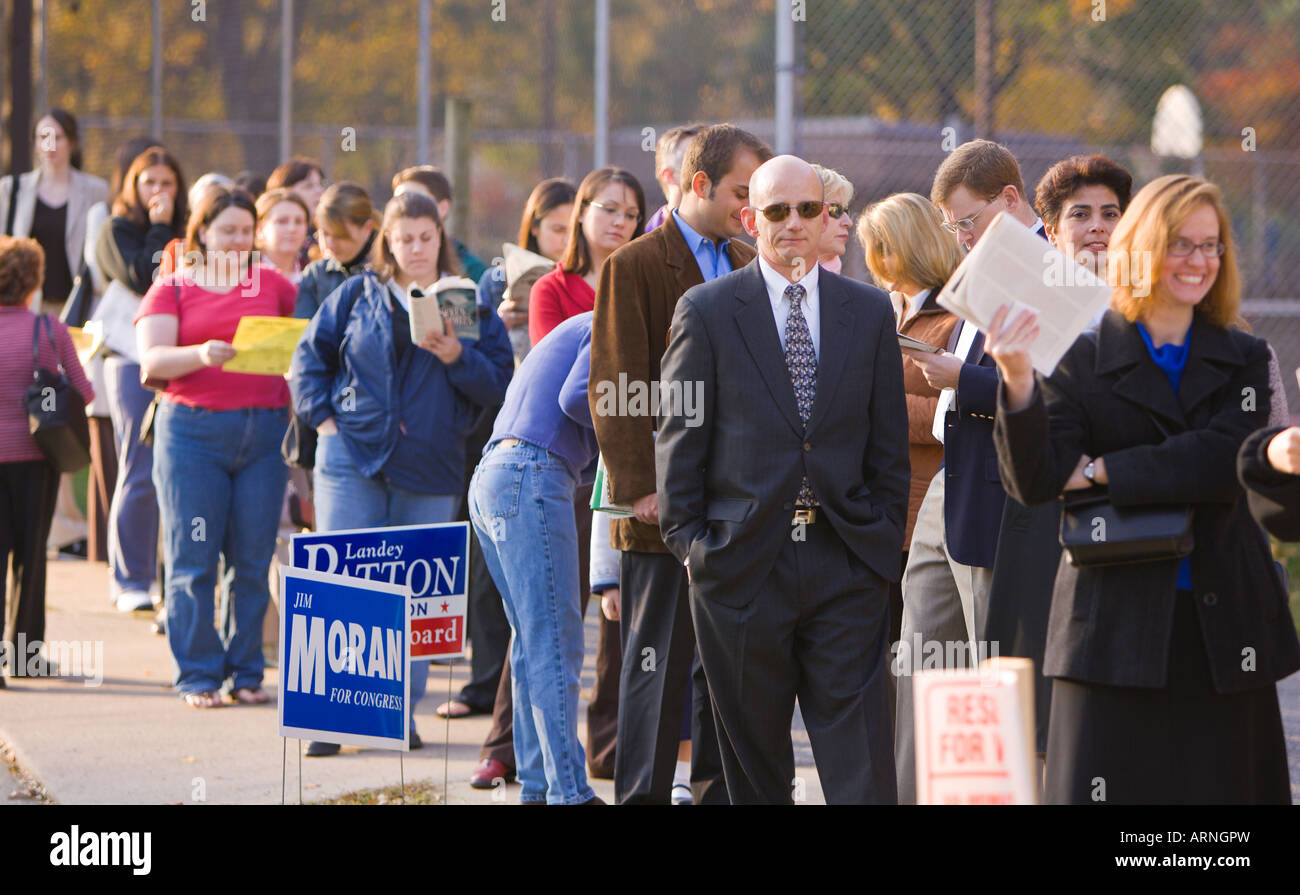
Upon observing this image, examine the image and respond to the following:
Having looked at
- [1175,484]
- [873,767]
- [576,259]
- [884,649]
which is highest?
[576,259]

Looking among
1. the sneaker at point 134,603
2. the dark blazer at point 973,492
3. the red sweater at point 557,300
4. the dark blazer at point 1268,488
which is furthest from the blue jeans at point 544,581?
the sneaker at point 134,603

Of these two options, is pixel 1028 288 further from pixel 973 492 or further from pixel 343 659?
pixel 343 659

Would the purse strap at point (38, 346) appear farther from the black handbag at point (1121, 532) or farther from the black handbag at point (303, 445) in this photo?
the black handbag at point (1121, 532)

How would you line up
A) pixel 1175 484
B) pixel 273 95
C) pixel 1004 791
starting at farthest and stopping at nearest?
pixel 273 95 < pixel 1175 484 < pixel 1004 791

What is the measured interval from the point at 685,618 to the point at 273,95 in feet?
85.8

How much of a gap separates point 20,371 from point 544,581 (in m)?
3.82

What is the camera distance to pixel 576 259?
263 inches

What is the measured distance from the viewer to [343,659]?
16.8 ft

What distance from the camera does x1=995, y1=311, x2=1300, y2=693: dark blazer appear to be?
3.83m

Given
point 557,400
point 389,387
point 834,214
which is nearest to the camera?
point 834,214

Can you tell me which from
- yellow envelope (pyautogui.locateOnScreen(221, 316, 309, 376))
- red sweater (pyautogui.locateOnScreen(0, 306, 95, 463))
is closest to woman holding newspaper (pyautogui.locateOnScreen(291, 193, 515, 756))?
yellow envelope (pyautogui.locateOnScreen(221, 316, 309, 376))

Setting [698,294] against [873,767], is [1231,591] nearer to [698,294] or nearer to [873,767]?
[873,767]

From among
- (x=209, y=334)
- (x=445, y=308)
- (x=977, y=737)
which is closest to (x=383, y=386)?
(x=445, y=308)

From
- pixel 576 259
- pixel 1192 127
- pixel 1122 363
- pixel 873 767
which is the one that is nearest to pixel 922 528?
pixel 873 767
